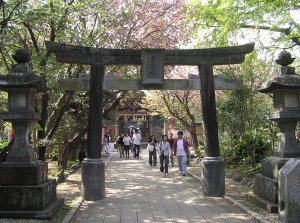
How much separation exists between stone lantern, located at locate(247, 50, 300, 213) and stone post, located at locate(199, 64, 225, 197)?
1.29 m

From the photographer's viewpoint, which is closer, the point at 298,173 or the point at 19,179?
the point at 298,173

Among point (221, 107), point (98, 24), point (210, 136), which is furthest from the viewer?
point (221, 107)

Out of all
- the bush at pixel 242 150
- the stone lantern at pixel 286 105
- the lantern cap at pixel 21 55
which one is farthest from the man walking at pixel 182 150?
the lantern cap at pixel 21 55

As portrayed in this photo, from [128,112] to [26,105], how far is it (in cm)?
3302

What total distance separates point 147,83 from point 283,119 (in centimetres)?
398

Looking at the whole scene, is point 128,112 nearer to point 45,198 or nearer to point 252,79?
point 252,79

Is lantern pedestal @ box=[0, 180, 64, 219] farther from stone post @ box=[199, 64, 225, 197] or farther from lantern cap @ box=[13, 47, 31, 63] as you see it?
stone post @ box=[199, 64, 225, 197]

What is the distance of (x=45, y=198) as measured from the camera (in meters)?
6.24

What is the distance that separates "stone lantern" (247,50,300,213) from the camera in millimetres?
6758

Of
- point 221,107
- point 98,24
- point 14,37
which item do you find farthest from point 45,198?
point 221,107

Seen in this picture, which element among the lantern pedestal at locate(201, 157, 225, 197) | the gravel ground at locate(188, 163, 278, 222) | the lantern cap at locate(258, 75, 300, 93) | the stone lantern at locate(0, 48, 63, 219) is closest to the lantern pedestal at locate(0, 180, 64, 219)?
the stone lantern at locate(0, 48, 63, 219)

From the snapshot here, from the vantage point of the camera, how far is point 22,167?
20.6 ft

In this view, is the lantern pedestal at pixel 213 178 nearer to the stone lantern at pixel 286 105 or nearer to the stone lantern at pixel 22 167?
the stone lantern at pixel 286 105

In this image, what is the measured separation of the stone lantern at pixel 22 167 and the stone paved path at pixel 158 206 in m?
0.87
